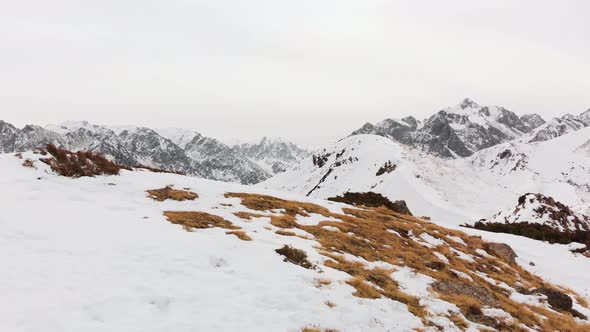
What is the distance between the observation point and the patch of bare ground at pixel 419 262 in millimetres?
13789

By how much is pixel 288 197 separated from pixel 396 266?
12.7 metres

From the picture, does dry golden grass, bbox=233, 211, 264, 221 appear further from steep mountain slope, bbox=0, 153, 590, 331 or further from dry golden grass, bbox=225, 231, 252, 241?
dry golden grass, bbox=225, 231, 252, 241

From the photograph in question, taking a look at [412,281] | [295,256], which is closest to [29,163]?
[295,256]

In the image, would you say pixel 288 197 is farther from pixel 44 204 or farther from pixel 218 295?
pixel 218 295

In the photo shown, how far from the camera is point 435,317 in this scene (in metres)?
12.5

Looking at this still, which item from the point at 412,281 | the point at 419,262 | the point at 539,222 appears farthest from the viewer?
the point at 539,222

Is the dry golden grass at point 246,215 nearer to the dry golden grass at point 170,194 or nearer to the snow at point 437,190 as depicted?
the dry golden grass at point 170,194

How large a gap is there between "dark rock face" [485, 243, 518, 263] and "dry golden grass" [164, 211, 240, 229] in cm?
1609

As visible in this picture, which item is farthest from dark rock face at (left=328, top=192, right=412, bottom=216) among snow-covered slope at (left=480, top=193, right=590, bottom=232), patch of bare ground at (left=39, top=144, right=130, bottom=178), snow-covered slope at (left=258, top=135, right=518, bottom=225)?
snow-covered slope at (left=258, top=135, right=518, bottom=225)

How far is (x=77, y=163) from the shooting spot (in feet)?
71.3

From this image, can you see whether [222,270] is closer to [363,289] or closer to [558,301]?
[363,289]

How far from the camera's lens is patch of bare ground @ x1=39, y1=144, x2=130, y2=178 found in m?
20.8

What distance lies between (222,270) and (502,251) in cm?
1959

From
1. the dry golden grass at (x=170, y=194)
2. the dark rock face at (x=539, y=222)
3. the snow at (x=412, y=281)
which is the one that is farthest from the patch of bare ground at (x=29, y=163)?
the dark rock face at (x=539, y=222)
